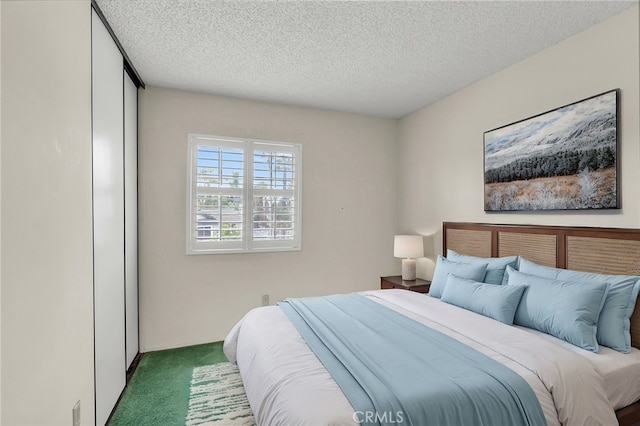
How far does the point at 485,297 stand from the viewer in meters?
2.29

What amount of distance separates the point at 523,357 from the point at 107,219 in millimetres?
2686

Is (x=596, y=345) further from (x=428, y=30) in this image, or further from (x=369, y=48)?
(x=369, y=48)

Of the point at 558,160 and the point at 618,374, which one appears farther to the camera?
the point at 558,160

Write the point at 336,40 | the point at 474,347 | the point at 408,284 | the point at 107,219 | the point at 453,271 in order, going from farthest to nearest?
the point at 408,284, the point at 453,271, the point at 336,40, the point at 107,219, the point at 474,347

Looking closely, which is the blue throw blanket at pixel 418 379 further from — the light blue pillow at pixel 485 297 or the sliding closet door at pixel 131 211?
the sliding closet door at pixel 131 211

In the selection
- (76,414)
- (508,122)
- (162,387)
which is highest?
(508,122)

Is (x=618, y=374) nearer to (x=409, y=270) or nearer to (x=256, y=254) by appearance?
(x=409, y=270)

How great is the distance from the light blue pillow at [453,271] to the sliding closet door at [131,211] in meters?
2.75

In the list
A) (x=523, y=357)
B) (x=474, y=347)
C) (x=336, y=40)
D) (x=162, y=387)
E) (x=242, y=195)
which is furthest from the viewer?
(x=242, y=195)

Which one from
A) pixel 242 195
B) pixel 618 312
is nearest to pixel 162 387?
pixel 242 195

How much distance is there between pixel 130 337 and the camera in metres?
2.91

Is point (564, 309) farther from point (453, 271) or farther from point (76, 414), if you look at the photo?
point (76, 414)

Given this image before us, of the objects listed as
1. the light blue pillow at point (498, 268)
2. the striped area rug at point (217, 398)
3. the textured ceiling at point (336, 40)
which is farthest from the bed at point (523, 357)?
the textured ceiling at point (336, 40)

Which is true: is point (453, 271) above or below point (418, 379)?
above
